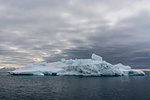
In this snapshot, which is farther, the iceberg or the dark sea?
the iceberg

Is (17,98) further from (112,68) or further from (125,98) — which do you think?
(112,68)

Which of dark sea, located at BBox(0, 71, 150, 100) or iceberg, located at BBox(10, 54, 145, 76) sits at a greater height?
iceberg, located at BBox(10, 54, 145, 76)

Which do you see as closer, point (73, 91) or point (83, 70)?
point (73, 91)

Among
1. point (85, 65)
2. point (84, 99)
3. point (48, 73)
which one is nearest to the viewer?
point (84, 99)

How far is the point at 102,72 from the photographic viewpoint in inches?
4102

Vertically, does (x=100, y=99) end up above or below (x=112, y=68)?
below

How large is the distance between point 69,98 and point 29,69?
85.5m

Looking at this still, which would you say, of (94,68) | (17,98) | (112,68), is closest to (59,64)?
(94,68)

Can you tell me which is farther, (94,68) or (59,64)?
(59,64)

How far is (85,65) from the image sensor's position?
9988 cm

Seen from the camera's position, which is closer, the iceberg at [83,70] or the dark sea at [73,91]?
the dark sea at [73,91]

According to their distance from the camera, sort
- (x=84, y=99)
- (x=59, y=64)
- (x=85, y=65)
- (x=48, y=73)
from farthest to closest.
Answer: (x=59, y=64) → (x=48, y=73) → (x=85, y=65) → (x=84, y=99)

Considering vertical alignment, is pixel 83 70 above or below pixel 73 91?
above

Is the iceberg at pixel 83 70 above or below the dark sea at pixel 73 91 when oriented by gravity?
above
